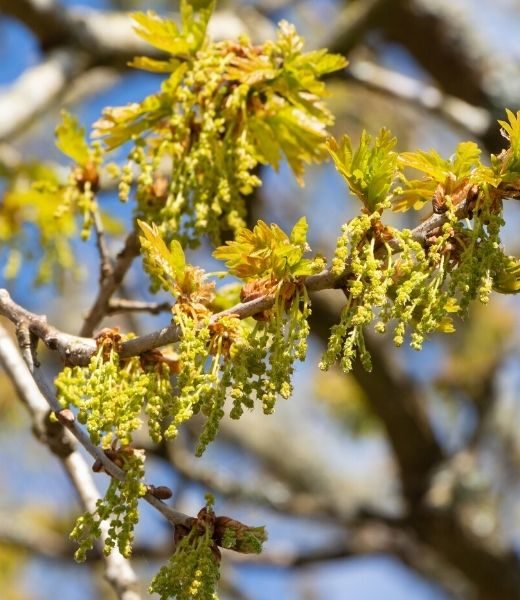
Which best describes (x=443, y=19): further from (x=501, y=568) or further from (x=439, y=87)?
(x=501, y=568)

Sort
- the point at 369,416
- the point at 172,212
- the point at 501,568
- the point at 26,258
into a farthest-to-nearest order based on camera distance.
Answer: the point at 369,416 → the point at 501,568 → the point at 26,258 → the point at 172,212

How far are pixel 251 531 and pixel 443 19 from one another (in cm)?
A: 276

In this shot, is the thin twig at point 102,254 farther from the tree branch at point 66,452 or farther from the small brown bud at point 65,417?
the small brown bud at point 65,417

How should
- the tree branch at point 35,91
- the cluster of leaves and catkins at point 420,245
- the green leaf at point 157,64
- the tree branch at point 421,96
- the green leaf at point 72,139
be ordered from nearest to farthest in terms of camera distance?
the cluster of leaves and catkins at point 420,245
the green leaf at point 157,64
the green leaf at point 72,139
the tree branch at point 35,91
the tree branch at point 421,96

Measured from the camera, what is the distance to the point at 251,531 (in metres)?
0.86

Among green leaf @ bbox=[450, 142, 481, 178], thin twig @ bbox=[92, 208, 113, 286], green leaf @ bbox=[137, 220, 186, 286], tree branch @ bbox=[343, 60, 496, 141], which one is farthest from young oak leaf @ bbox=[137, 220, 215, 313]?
tree branch @ bbox=[343, 60, 496, 141]

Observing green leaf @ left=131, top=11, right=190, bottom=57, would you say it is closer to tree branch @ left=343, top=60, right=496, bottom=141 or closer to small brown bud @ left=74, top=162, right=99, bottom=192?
small brown bud @ left=74, top=162, right=99, bottom=192

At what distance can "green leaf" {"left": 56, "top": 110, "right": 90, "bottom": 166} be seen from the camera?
1225mm

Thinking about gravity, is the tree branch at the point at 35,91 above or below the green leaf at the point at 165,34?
above

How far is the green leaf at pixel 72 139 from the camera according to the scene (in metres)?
1.22

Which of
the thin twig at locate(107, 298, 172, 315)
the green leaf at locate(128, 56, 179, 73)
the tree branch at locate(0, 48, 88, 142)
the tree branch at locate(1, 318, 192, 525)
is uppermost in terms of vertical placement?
the tree branch at locate(0, 48, 88, 142)

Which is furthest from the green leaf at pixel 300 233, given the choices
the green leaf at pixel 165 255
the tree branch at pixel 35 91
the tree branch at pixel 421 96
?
the tree branch at pixel 421 96

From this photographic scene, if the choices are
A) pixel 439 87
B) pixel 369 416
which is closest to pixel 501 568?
pixel 369 416

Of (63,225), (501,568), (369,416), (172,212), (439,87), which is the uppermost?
(439,87)
